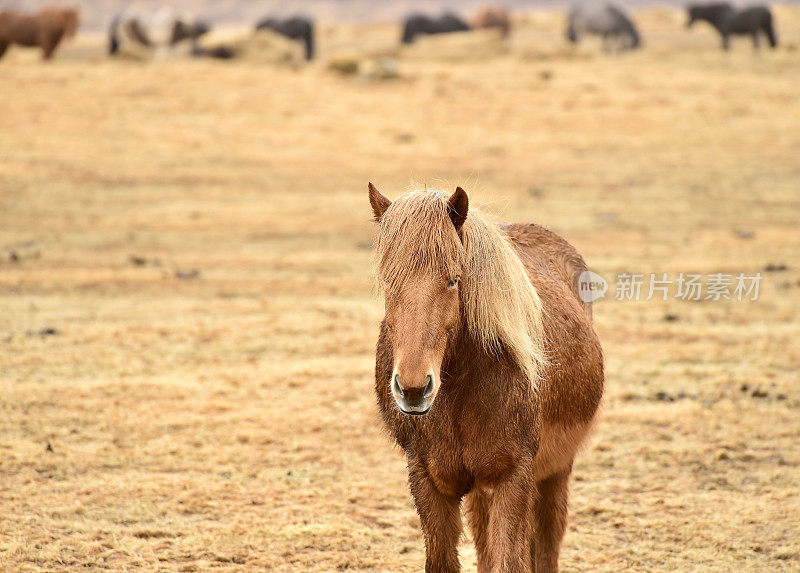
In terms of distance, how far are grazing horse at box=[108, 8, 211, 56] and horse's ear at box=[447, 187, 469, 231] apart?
2914 cm

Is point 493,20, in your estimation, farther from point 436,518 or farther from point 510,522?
point 510,522

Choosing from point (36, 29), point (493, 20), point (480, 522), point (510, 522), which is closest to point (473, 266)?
point (510, 522)

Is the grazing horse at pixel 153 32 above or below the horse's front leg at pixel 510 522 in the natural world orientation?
above

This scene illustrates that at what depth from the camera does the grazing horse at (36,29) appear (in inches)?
1033

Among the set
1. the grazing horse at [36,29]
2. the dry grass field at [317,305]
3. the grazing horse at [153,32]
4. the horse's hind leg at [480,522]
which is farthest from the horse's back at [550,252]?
the grazing horse at [153,32]

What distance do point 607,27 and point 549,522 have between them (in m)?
36.2

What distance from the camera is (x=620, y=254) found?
12555mm

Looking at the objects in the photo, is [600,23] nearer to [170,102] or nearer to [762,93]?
[762,93]

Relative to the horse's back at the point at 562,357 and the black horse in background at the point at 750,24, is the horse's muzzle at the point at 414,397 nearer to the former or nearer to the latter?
the horse's back at the point at 562,357

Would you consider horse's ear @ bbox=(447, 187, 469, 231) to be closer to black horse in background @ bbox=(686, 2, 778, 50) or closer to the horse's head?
the horse's head

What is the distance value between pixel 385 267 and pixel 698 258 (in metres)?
10.0

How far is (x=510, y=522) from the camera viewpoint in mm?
3477

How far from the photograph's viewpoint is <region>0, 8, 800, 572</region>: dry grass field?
5.29 m

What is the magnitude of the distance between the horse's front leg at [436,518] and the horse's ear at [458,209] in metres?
1.03
